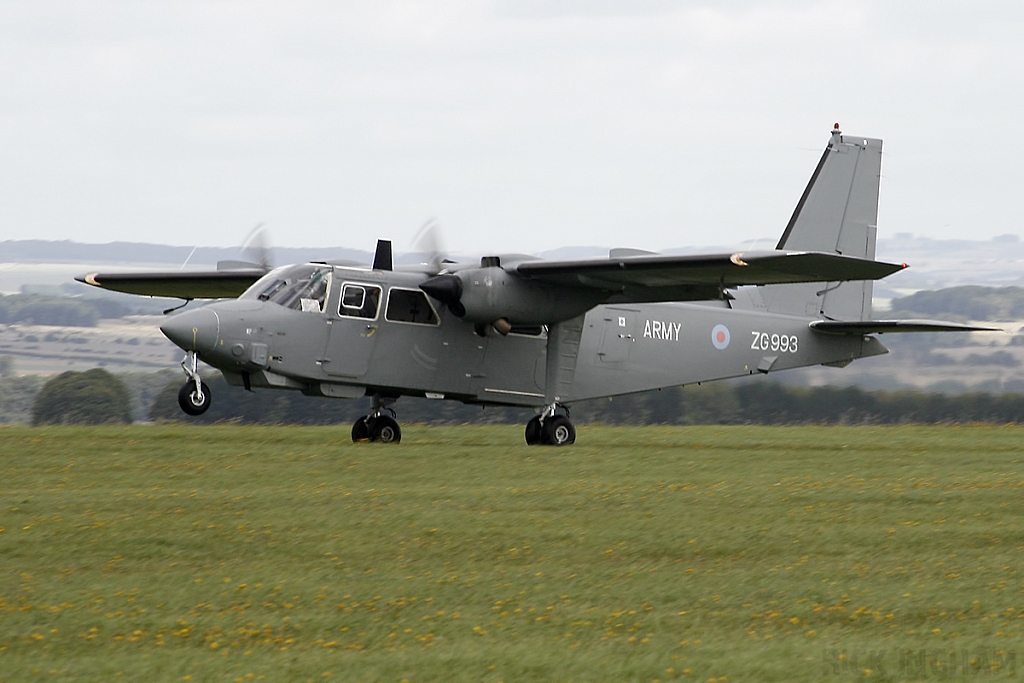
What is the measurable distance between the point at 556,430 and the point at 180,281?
817cm

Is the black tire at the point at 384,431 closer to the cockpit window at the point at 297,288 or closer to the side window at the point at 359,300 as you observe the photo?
the side window at the point at 359,300

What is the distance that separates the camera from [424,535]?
11695 mm

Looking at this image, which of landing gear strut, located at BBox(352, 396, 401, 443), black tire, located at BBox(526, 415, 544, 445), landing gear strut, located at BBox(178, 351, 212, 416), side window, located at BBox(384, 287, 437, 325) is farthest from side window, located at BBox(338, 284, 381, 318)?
black tire, located at BBox(526, 415, 544, 445)

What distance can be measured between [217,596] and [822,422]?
2099 cm

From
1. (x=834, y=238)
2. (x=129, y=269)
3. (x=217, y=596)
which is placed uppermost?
(x=834, y=238)

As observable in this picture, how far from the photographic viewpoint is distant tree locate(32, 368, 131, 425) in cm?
2934

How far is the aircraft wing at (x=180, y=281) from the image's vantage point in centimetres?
2419

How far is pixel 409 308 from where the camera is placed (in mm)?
21016

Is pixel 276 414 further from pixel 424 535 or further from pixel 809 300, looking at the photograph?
pixel 424 535

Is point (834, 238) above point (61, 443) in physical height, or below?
above

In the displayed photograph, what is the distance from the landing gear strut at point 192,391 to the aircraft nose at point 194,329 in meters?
0.19

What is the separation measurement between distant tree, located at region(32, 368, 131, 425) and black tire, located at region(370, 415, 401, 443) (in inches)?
375

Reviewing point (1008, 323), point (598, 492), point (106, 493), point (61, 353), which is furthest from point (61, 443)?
point (61, 353)

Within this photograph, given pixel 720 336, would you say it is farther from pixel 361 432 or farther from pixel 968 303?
pixel 968 303
